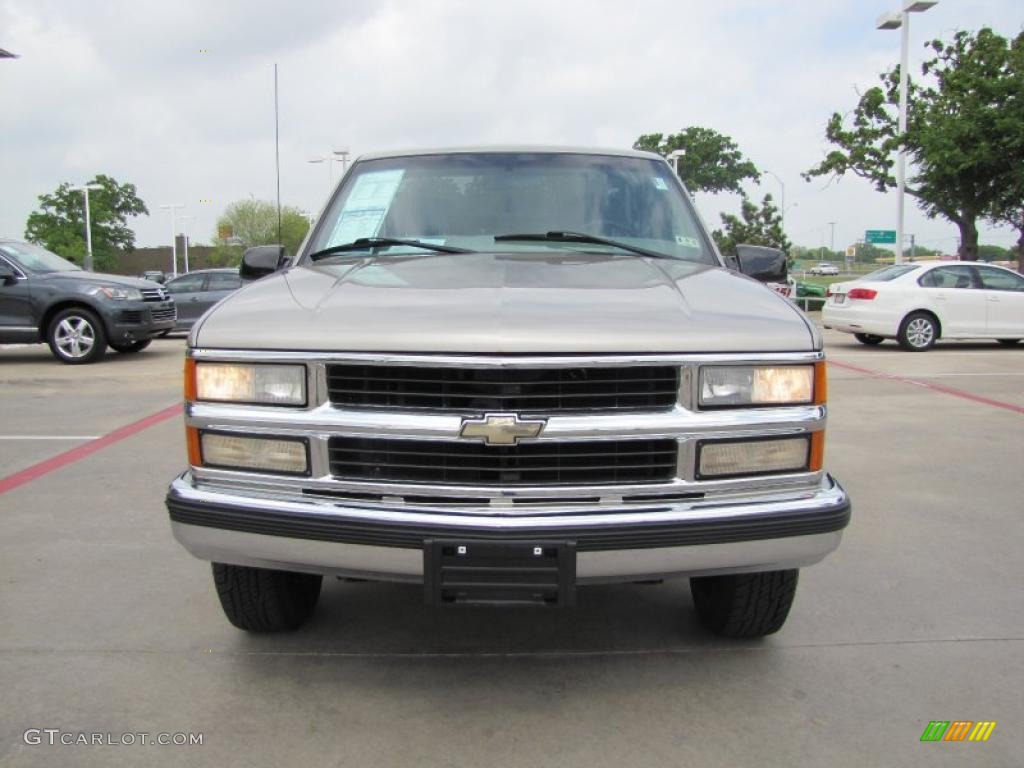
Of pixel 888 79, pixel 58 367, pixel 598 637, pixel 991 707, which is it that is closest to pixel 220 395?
pixel 598 637

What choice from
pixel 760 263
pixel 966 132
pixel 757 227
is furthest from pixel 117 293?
pixel 757 227

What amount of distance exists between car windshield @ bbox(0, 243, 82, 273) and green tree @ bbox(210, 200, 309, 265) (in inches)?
2708

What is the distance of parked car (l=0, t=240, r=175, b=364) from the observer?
1167 centimetres

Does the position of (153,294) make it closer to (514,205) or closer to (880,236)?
(514,205)

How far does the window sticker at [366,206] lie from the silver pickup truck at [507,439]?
1.02 meters

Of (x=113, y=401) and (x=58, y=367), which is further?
(x=58, y=367)

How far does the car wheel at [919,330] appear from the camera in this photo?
1345 centimetres

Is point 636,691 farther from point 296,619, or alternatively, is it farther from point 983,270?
point 983,270

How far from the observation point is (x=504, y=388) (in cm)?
246

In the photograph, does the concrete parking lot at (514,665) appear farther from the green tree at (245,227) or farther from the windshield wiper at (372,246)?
the green tree at (245,227)

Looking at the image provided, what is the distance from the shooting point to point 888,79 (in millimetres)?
29281

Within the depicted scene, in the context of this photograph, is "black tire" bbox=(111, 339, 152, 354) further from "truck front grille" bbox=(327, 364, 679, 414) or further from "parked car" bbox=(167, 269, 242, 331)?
"truck front grille" bbox=(327, 364, 679, 414)

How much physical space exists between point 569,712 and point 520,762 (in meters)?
0.31

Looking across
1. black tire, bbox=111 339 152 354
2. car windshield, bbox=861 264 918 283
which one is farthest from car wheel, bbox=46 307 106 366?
car windshield, bbox=861 264 918 283
